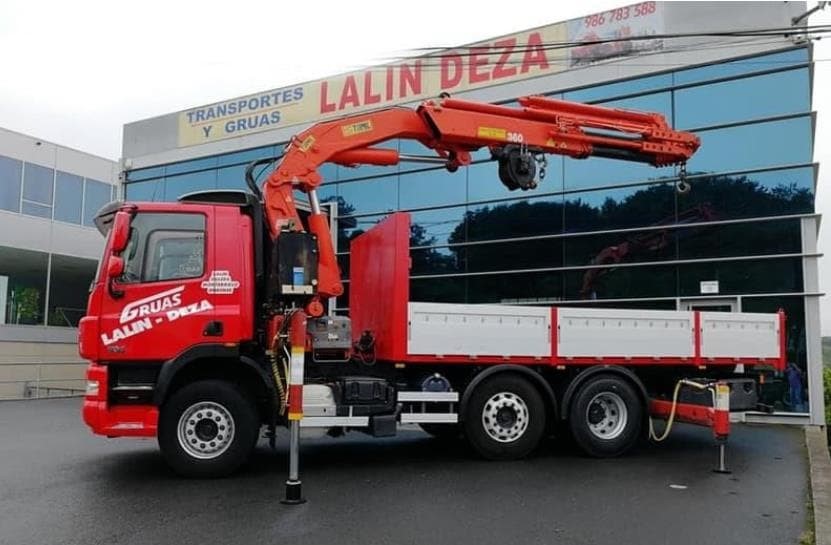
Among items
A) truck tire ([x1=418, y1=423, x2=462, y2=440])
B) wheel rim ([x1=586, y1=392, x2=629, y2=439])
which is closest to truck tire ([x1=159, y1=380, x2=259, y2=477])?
truck tire ([x1=418, y1=423, x2=462, y2=440])

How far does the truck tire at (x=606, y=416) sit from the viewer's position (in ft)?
30.1

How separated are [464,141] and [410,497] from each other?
456 cm

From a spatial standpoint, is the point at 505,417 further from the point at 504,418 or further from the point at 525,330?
the point at 525,330

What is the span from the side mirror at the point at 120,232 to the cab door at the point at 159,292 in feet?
0.22

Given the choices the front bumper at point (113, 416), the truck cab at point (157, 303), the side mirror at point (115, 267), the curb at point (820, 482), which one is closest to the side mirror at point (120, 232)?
the truck cab at point (157, 303)

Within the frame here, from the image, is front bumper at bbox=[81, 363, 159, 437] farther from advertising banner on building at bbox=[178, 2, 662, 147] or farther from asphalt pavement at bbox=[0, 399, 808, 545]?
advertising banner on building at bbox=[178, 2, 662, 147]

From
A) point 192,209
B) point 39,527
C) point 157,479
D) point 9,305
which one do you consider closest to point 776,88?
point 192,209

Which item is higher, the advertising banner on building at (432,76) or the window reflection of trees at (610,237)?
the advertising banner on building at (432,76)

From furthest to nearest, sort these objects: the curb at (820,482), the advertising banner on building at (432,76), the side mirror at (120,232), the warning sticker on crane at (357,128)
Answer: the advertising banner on building at (432,76)
the warning sticker on crane at (357,128)
the side mirror at (120,232)
the curb at (820,482)

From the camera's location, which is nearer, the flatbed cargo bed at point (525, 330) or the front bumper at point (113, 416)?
the front bumper at point (113, 416)

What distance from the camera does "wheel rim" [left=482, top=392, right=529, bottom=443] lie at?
29.1 feet

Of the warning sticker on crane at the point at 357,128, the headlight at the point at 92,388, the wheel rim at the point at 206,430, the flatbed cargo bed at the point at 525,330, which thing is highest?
the warning sticker on crane at the point at 357,128

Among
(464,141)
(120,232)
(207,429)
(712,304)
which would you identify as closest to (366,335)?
(207,429)

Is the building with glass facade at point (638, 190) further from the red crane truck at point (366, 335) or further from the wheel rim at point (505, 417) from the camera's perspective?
the wheel rim at point (505, 417)
